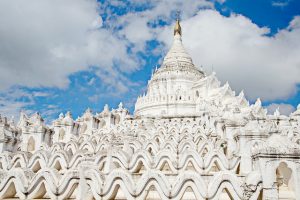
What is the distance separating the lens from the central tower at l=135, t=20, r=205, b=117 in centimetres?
4762

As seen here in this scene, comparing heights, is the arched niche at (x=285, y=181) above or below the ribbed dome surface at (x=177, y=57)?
below

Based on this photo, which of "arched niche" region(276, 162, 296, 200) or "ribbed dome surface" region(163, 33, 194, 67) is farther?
"ribbed dome surface" region(163, 33, 194, 67)

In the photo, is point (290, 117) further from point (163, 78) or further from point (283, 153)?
point (163, 78)

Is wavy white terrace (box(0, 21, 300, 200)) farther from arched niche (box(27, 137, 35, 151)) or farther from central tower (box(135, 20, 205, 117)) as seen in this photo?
central tower (box(135, 20, 205, 117))

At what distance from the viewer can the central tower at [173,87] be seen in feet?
156

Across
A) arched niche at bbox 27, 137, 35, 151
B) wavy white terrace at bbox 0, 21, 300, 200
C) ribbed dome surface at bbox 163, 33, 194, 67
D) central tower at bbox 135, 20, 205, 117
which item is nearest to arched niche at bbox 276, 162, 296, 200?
wavy white terrace at bbox 0, 21, 300, 200

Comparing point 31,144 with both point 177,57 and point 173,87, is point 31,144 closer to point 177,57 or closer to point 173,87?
point 173,87

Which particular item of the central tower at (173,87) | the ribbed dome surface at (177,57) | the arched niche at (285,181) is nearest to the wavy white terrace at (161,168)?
the arched niche at (285,181)

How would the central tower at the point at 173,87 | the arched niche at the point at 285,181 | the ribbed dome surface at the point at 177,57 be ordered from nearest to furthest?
the arched niche at the point at 285,181
the central tower at the point at 173,87
the ribbed dome surface at the point at 177,57

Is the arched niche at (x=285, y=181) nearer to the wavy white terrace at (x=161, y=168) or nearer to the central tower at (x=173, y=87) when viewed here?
the wavy white terrace at (x=161, y=168)

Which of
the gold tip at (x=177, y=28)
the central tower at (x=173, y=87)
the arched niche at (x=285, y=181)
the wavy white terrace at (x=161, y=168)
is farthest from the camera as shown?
the gold tip at (x=177, y=28)

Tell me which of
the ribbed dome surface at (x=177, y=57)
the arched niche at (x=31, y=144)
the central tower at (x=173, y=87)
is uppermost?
the ribbed dome surface at (x=177, y=57)

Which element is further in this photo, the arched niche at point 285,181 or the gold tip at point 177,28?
the gold tip at point 177,28

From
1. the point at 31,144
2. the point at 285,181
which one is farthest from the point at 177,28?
the point at 285,181
